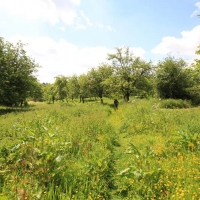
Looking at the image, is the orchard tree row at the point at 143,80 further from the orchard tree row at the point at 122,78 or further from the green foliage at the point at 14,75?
the green foliage at the point at 14,75

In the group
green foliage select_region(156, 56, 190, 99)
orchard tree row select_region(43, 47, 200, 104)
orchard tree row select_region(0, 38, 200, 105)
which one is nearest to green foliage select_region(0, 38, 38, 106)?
orchard tree row select_region(0, 38, 200, 105)

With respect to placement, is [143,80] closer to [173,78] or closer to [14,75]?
[173,78]

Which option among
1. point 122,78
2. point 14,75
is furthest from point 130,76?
point 14,75

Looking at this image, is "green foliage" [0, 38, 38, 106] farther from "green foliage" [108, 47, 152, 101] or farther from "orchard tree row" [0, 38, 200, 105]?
"green foliage" [108, 47, 152, 101]

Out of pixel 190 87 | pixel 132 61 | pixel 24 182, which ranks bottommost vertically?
pixel 24 182

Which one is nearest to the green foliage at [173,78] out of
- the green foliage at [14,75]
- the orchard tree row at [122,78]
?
the orchard tree row at [122,78]

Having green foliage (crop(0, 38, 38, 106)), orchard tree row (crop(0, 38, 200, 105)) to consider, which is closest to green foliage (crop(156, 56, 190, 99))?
orchard tree row (crop(0, 38, 200, 105))

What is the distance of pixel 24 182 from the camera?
3.84 meters

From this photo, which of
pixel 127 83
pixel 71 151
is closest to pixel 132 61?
pixel 127 83

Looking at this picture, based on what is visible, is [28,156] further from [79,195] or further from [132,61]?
[132,61]

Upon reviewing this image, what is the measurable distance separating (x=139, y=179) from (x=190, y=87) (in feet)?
75.1

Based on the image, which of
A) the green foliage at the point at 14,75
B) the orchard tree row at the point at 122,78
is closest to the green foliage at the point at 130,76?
the orchard tree row at the point at 122,78

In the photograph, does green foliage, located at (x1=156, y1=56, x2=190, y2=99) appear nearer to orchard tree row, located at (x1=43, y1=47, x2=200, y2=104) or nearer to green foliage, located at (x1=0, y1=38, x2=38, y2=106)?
orchard tree row, located at (x1=43, y1=47, x2=200, y2=104)

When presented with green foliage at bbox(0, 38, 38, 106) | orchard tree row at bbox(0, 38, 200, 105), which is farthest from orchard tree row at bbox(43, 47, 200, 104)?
green foliage at bbox(0, 38, 38, 106)
